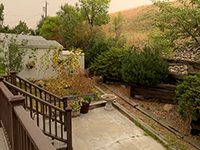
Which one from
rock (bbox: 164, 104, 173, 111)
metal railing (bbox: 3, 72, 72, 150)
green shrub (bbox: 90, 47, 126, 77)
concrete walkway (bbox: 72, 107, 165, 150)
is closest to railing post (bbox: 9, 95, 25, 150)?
metal railing (bbox: 3, 72, 72, 150)

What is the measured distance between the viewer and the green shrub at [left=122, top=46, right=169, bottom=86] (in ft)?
24.1

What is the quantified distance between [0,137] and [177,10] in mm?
7505

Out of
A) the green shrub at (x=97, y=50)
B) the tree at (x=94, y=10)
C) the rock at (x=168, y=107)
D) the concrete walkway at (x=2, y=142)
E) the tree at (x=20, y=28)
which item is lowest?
the rock at (x=168, y=107)

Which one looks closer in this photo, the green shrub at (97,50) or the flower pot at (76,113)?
the flower pot at (76,113)

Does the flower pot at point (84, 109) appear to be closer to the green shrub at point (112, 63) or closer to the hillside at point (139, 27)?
the green shrub at point (112, 63)

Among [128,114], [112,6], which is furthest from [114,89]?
[112,6]

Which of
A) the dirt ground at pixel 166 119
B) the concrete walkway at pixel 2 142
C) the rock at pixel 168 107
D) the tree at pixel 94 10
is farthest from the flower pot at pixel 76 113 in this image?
the tree at pixel 94 10

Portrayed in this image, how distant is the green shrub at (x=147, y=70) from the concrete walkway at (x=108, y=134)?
2.25 metres

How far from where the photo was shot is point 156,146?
430 centimetres

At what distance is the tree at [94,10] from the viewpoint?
2297 cm

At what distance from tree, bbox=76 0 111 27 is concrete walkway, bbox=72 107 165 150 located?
19776mm

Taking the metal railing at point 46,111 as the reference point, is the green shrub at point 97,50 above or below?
above

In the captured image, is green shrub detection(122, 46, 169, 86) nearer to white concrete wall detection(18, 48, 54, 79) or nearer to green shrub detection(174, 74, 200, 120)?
green shrub detection(174, 74, 200, 120)

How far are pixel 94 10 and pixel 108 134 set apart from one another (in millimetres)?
21854
